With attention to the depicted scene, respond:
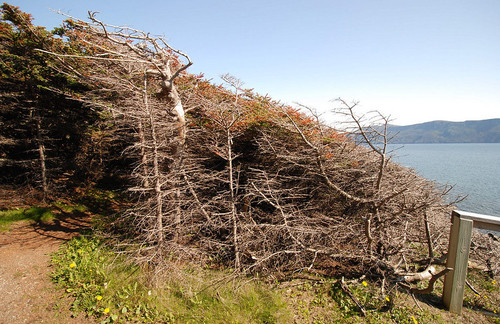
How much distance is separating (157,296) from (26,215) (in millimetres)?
6058

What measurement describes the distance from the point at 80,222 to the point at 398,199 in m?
8.75

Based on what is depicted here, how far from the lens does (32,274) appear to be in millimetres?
4242

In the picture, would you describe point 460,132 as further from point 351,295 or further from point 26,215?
point 26,215

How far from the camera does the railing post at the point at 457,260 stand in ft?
10.2

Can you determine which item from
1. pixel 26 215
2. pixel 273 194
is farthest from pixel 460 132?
pixel 26 215

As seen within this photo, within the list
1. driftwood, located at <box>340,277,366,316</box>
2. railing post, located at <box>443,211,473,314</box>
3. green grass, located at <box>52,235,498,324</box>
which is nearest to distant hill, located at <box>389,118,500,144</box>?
railing post, located at <box>443,211,473,314</box>

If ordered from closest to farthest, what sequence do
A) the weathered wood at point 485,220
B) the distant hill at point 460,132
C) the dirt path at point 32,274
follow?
the weathered wood at point 485,220 → the dirt path at point 32,274 → the distant hill at point 460,132

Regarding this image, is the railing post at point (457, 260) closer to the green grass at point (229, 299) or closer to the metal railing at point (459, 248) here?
the metal railing at point (459, 248)

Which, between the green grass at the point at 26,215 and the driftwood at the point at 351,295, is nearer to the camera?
the driftwood at the point at 351,295

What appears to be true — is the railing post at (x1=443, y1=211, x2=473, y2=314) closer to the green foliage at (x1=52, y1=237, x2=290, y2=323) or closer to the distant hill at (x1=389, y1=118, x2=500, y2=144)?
the green foliage at (x1=52, y1=237, x2=290, y2=323)

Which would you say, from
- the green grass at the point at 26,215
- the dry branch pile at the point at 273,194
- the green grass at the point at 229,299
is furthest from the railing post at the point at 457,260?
the green grass at the point at 26,215

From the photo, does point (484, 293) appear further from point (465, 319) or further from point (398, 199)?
point (398, 199)

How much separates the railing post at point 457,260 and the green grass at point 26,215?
31.7 feet

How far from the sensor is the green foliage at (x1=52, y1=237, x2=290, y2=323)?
11.1ft
